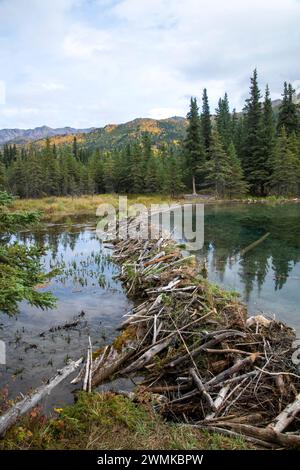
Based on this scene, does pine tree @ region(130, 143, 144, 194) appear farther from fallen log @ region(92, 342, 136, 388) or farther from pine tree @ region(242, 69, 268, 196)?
fallen log @ region(92, 342, 136, 388)

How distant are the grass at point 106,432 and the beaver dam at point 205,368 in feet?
0.83

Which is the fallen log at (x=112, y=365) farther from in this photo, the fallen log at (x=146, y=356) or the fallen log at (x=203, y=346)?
the fallen log at (x=203, y=346)

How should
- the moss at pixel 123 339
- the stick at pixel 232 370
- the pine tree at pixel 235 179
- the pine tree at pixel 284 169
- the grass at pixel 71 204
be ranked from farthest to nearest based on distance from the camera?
the pine tree at pixel 235 179 → the pine tree at pixel 284 169 → the grass at pixel 71 204 → the moss at pixel 123 339 → the stick at pixel 232 370

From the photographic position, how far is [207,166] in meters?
58.9

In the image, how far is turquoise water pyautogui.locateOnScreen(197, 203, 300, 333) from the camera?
12.4m

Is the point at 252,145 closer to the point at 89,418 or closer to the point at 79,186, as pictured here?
the point at 79,186

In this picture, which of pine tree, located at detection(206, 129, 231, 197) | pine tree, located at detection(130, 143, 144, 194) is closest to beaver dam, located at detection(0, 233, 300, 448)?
pine tree, located at detection(206, 129, 231, 197)

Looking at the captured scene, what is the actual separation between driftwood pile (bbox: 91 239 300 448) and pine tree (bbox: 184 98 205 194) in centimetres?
5430

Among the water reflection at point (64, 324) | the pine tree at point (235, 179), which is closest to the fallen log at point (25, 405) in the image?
the water reflection at point (64, 324)

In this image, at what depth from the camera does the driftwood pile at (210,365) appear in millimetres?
5559

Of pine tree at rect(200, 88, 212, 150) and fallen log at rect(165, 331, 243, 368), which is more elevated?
pine tree at rect(200, 88, 212, 150)

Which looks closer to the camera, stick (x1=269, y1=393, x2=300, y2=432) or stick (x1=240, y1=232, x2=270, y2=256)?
stick (x1=269, y1=393, x2=300, y2=432)

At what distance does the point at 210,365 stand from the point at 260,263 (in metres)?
11.8
